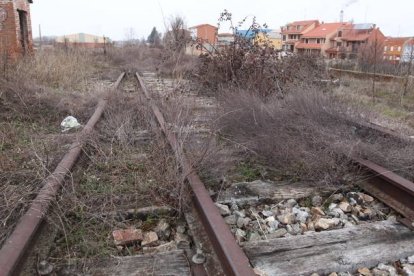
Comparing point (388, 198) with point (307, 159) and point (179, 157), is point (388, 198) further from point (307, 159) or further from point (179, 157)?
point (179, 157)

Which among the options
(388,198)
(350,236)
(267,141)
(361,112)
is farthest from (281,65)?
(350,236)

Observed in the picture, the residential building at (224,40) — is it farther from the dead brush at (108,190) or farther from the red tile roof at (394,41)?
the red tile roof at (394,41)

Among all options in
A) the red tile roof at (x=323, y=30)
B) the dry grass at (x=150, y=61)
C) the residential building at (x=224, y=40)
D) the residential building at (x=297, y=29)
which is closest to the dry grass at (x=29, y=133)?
the dry grass at (x=150, y=61)

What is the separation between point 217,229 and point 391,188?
1.75 m

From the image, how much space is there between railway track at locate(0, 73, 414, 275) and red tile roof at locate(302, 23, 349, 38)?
71705 millimetres

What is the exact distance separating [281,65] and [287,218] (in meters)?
5.74

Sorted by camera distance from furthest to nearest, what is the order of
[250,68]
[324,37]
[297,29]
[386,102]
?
[297,29] < [324,37] < [386,102] < [250,68]

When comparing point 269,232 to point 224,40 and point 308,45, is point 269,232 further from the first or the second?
point 308,45

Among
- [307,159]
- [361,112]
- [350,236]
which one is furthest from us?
[361,112]

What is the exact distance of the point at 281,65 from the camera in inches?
314

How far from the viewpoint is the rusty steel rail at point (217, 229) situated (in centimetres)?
194

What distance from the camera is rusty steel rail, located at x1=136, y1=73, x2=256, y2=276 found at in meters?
1.94

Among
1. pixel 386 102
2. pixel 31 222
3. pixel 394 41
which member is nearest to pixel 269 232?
pixel 31 222

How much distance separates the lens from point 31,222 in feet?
7.69
